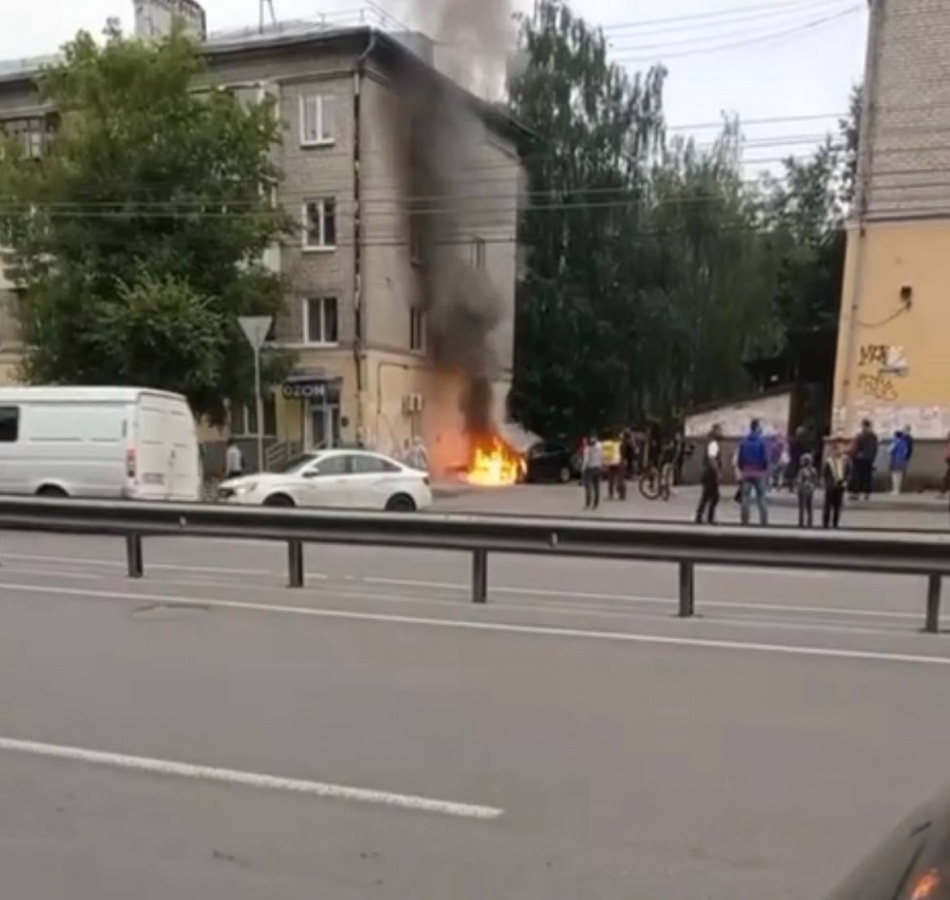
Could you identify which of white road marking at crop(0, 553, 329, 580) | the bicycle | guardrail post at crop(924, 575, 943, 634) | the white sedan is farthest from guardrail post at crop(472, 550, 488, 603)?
the bicycle

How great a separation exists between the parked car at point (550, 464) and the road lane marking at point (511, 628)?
26284 millimetres

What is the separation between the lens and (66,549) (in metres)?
13.6

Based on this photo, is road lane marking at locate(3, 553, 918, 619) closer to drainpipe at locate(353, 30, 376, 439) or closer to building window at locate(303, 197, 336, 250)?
drainpipe at locate(353, 30, 376, 439)

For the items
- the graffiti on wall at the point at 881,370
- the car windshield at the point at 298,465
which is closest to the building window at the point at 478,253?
the graffiti on wall at the point at 881,370

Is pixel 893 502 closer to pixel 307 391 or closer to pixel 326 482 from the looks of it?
pixel 326 482

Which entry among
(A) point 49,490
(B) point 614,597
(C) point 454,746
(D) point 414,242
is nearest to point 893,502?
(B) point 614,597

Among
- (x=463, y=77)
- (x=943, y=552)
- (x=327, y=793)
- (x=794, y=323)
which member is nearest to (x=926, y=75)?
(x=463, y=77)

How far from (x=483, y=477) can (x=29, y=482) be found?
57.1ft

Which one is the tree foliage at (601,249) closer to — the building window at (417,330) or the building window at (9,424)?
the building window at (417,330)

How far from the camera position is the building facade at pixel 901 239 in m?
24.0

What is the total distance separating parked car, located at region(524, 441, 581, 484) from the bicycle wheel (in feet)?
24.8

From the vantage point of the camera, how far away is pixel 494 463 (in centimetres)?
3469

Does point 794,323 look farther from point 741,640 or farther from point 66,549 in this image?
point 741,640

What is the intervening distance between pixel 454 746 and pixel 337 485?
1330cm
